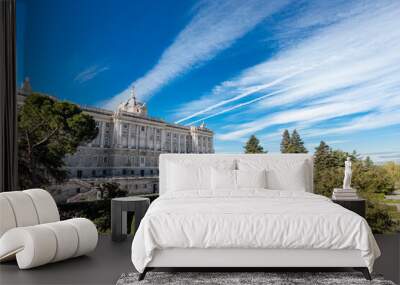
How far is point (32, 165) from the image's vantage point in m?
7.04

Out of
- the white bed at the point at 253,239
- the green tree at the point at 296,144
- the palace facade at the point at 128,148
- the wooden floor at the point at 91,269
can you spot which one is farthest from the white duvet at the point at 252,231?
the palace facade at the point at 128,148

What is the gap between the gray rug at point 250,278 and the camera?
3.86 metres

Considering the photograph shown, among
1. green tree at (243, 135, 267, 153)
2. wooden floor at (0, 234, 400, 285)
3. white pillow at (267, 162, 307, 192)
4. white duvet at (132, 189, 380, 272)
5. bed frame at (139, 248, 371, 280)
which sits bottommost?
wooden floor at (0, 234, 400, 285)

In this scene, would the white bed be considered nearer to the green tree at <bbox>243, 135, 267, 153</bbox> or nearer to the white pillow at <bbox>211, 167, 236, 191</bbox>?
the white pillow at <bbox>211, 167, 236, 191</bbox>

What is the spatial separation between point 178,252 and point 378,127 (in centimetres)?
412

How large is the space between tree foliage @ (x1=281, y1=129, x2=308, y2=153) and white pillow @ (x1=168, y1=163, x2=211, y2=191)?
1.63 meters

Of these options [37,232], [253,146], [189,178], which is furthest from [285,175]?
[37,232]

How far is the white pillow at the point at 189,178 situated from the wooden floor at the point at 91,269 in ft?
3.26

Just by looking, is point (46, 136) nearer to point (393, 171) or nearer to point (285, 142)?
point (285, 142)

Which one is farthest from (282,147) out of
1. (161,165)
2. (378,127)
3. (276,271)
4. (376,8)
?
(276,271)

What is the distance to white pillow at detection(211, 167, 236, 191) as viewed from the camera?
573 cm

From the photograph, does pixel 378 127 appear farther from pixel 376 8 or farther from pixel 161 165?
pixel 161 165

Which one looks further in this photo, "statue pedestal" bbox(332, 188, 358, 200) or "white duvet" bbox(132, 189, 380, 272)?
"statue pedestal" bbox(332, 188, 358, 200)

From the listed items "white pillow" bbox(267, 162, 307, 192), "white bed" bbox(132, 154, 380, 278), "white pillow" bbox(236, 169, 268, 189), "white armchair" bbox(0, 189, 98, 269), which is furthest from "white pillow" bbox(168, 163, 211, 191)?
"white bed" bbox(132, 154, 380, 278)
